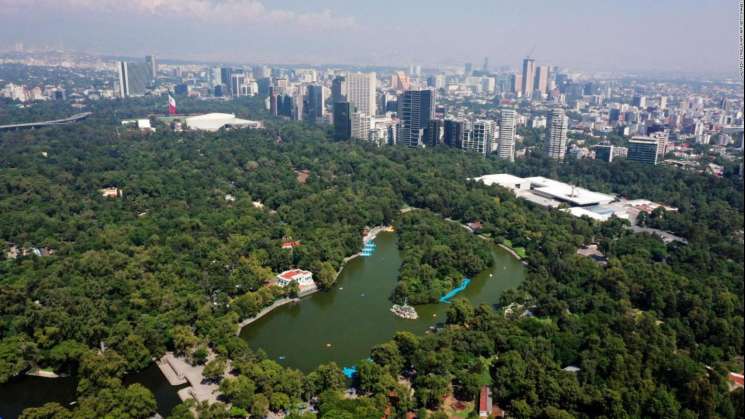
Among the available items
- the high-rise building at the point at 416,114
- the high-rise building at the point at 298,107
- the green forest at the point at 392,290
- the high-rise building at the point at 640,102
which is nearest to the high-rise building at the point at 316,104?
the high-rise building at the point at 298,107

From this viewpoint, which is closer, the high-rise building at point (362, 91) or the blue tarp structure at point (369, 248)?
the blue tarp structure at point (369, 248)

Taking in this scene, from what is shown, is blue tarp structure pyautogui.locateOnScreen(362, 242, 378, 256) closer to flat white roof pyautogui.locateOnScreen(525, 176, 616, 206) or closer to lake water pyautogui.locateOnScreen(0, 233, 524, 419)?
lake water pyautogui.locateOnScreen(0, 233, 524, 419)

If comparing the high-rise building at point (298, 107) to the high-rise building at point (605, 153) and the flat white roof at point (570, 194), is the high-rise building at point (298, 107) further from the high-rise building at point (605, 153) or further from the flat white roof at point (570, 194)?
the flat white roof at point (570, 194)

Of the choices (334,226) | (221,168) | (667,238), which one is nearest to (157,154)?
(221,168)

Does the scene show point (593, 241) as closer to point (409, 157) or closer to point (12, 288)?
point (409, 157)

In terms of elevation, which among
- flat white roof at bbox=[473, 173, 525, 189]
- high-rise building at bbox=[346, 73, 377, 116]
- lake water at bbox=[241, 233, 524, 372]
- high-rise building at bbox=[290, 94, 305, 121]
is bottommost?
lake water at bbox=[241, 233, 524, 372]

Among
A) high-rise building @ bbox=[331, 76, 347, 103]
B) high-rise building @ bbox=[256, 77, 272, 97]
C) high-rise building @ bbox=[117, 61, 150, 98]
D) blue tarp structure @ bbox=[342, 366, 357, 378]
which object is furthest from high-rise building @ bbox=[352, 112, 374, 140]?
high-rise building @ bbox=[117, 61, 150, 98]
